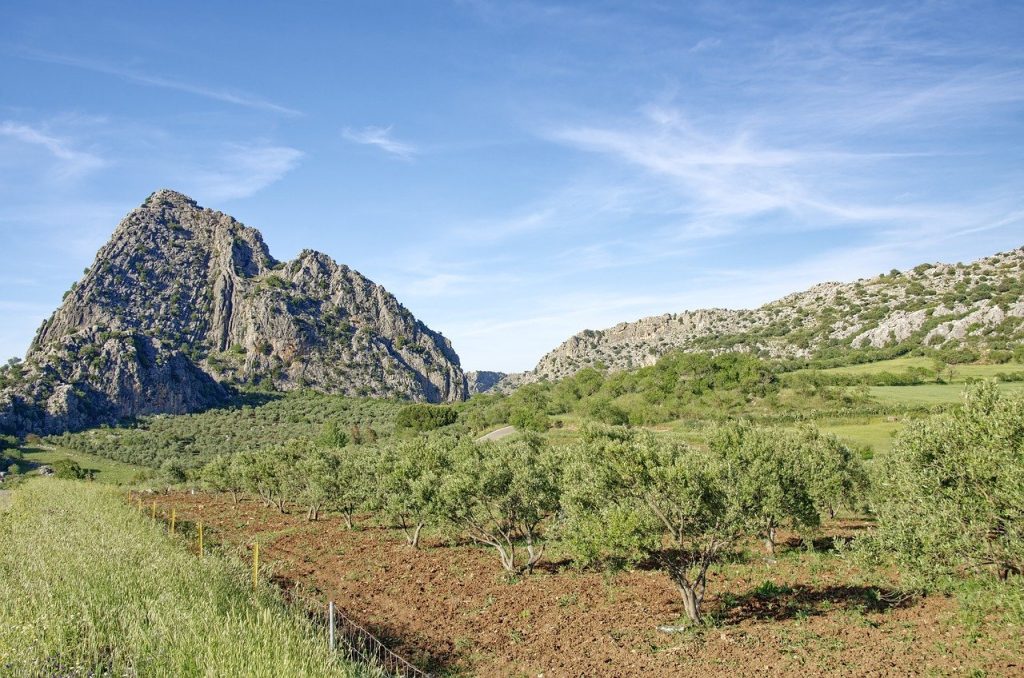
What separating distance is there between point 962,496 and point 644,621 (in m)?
11.9

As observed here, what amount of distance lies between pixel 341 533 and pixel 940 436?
40.8 meters

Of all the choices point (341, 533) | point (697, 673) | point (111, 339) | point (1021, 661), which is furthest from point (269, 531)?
point (111, 339)

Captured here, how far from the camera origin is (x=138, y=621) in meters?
10.7

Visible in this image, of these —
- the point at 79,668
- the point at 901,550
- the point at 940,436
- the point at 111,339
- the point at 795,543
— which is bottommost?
the point at 795,543

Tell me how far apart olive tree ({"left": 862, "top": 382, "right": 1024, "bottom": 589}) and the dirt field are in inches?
139

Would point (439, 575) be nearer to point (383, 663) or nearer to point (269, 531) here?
point (383, 663)

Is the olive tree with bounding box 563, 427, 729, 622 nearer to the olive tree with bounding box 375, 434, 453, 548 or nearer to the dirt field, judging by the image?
the dirt field

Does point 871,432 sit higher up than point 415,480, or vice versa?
point 415,480

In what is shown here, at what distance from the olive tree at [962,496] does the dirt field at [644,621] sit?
11.6ft

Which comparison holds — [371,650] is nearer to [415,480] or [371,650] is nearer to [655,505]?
[655,505]

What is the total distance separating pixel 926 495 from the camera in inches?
664

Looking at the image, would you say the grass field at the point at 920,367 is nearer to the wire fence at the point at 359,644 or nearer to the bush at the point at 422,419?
the bush at the point at 422,419

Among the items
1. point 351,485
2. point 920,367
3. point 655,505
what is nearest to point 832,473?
point 655,505

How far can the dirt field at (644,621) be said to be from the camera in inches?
714
